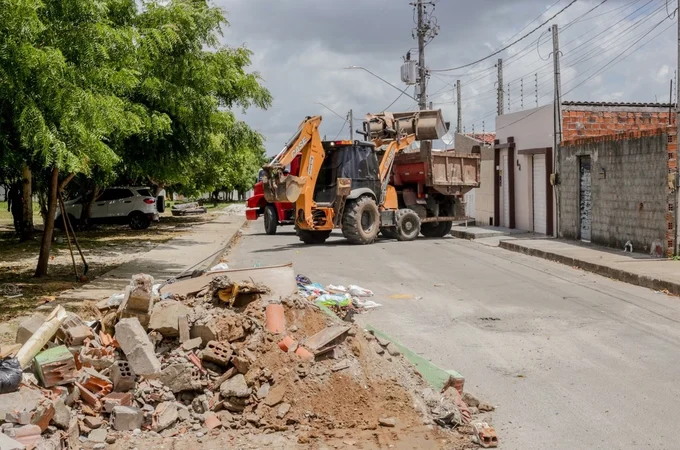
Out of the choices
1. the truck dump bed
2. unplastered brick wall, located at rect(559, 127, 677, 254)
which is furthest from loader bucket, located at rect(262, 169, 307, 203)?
unplastered brick wall, located at rect(559, 127, 677, 254)

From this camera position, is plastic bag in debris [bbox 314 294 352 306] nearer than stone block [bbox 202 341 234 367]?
No

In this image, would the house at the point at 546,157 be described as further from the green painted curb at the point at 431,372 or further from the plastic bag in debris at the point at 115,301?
the plastic bag in debris at the point at 115,301

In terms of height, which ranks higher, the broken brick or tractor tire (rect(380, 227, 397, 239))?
the broken brick

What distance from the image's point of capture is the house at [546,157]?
74.4 ft

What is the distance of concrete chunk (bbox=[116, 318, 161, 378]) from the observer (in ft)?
21.6

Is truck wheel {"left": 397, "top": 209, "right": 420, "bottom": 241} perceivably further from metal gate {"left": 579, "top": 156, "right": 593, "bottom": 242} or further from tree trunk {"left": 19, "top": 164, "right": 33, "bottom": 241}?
tree trunk {"left": 19, "top": 164, "right": 33, "bottom": 241}

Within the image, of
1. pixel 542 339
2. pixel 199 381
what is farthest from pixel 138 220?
pixel 199 381

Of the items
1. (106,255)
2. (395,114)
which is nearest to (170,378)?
(106,255)

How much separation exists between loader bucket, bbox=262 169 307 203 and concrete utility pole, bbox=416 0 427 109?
13.4 metres

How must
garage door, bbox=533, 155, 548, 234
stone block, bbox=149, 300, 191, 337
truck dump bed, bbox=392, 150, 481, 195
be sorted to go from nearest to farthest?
stone block, bbox=149, 300, 191, 337
truck dump bed, bbox=392, 150, 481, 195
garage door, bbox=533, 155, 548, 234

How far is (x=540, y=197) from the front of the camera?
2573 cm

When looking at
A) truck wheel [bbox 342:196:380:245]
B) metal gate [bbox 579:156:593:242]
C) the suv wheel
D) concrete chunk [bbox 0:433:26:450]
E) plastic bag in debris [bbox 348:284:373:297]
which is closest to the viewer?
concrete chunk [bbox 0:433:26:450]

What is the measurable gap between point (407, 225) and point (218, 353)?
17.8 meters

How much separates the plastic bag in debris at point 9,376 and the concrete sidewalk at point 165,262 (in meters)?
5.90
